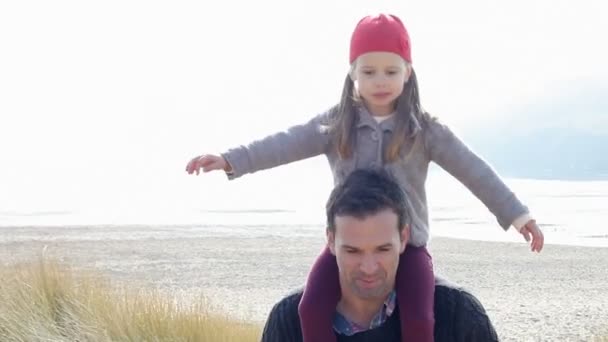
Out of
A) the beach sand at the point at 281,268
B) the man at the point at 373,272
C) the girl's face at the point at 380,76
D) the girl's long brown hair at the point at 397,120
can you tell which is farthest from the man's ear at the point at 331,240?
the beach sand at the point at 281,268

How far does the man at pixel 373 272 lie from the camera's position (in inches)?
109

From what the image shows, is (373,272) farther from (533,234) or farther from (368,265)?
(533,234)

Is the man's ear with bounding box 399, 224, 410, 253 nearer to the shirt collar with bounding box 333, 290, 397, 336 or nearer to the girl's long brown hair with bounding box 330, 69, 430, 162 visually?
the shirt collar with bounding box 333, 290, 397, 336

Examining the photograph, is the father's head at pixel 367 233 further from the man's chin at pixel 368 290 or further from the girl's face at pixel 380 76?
the girl's face at pixel 380 76

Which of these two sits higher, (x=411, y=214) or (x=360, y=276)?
(x=411, y=214)

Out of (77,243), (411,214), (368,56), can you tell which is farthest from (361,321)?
(77,243)

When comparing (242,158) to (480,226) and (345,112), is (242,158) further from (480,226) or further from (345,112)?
(480,226)

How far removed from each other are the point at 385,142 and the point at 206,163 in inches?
26.6

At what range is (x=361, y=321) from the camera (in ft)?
9.53

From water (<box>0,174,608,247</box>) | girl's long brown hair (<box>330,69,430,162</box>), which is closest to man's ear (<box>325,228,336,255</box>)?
girl's long brown hair (<box>330,69,430,162</box>)

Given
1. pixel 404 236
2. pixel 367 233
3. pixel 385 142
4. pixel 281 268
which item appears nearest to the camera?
pixel 367 233

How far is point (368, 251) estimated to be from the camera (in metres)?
2.75

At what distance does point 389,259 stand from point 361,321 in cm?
26

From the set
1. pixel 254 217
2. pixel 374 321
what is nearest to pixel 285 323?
pixel 374 321
